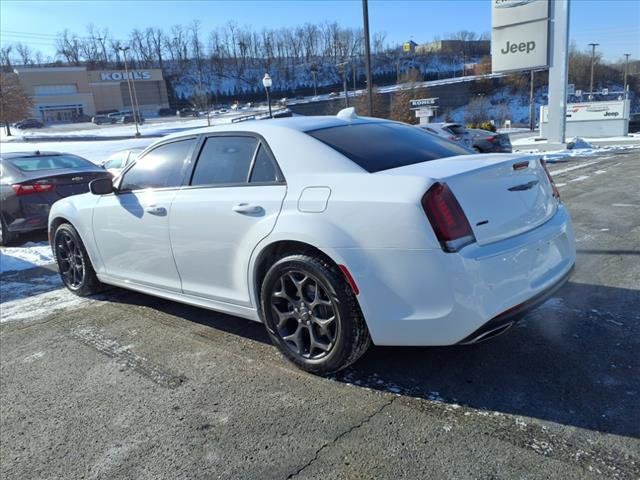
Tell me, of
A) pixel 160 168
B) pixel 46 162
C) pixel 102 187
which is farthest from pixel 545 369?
pixel 46 162

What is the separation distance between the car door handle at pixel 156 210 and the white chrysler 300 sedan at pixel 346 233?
0.01m

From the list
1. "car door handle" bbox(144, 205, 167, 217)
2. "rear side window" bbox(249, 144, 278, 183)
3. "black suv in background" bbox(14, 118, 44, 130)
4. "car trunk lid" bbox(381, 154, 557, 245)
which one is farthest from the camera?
"black suv in background" bbox(14, 118, 44, 130)

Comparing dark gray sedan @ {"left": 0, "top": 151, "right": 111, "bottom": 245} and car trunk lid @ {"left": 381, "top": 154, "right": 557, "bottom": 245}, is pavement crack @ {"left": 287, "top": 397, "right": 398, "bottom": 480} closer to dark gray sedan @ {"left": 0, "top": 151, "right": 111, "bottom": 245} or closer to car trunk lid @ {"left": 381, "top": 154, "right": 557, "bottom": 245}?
car trunk lid @ {"left": 381, "top": 154, "right": 557, "bottom": 245}

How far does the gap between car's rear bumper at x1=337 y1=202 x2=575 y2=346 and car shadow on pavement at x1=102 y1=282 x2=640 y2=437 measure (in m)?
0.35

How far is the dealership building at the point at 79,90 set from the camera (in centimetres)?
8600

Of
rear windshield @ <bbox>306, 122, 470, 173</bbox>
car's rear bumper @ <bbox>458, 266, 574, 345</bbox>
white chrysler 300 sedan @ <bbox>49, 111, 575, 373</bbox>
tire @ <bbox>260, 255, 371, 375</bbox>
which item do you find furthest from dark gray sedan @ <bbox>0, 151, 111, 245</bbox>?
car's rear bumper @ <bbox>458, 266, 574, 345</bbox>

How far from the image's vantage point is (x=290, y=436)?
8.38 feet

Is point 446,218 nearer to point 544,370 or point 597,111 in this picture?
point 544,370

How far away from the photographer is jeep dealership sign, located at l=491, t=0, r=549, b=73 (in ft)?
66.3

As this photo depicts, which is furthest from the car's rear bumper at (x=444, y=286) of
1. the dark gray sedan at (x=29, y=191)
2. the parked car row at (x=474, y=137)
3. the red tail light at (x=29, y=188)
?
the parked car row at (x=474, y=137)

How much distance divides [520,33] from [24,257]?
20.3m

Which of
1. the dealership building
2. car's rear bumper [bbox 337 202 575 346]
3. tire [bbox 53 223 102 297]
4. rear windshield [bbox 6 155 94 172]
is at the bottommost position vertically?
tire [bbox 53 223 102 297]

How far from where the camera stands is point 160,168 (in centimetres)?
411

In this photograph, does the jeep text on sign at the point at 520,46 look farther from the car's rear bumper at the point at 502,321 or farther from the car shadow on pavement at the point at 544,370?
the car's rear bumper at the point at 502,321
